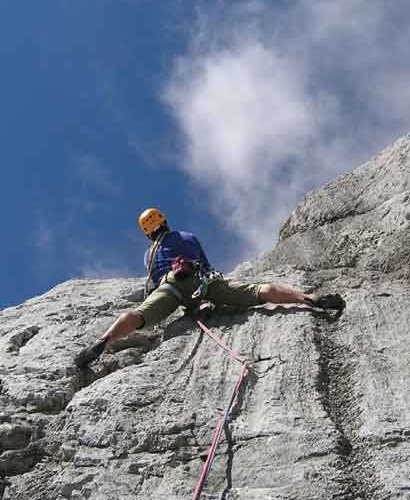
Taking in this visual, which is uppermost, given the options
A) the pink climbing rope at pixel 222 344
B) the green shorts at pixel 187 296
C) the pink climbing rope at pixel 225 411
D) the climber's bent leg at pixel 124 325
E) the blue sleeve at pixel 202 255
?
the blue sleeve at pixel 202 255

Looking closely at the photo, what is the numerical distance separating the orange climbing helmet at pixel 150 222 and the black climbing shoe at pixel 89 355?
2.32 meters

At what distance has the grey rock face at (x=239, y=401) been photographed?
5207mm

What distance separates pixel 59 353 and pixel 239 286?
2111 mm

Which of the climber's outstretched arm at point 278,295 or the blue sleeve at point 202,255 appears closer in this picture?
the climber's outstretched arm at point 278,295

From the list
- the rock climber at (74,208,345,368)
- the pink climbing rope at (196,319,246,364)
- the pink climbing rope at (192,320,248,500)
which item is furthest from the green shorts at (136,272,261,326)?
the pink climbing rope at (192,320,248,500)

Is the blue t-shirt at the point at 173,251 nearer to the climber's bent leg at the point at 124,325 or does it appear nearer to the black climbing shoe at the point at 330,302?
the climber's bent leg at the point at 124,325

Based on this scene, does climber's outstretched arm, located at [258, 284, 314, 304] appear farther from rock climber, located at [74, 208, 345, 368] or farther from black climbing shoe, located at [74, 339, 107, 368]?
black climbing shoe, located at [74, 339, 107, 368]

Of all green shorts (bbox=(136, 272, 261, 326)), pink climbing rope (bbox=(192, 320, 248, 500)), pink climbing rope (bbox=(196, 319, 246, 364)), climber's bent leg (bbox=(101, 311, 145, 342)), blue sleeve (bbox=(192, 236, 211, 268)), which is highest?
blue sleeve (bbox=(192, 236, 211, 268))

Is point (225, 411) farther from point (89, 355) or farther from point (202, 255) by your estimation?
point (202, 255)

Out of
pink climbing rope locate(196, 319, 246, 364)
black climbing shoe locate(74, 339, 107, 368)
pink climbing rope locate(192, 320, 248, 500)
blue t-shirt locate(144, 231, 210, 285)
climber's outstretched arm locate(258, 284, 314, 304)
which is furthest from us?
blue t-shirt locate(144, 231, 210, 285)

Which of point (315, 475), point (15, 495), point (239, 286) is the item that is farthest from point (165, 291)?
point (315, 475)

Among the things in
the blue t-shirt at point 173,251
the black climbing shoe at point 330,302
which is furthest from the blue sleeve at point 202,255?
the black climbing shoe at point 330,302

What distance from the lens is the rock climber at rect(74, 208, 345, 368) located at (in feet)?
25.0

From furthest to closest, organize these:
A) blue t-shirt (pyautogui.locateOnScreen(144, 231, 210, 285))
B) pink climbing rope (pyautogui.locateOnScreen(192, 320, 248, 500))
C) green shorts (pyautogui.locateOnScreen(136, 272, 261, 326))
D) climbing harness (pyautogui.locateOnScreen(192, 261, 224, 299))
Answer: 1. blue t-shirt (pyautogui.locateOnScreen(144, 231, 210, 285))
2. climbing harness (pyautogui.locateOnScreen(192, 261, 224, 299))
3. green shorts (pyautogui.locateOnScreen(136, 272, 261, 326))
4. pink climbing rope (pyautogui.locateOnScreen(192, 320, 248, 500))
